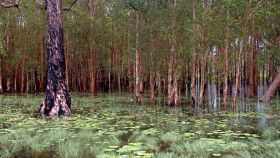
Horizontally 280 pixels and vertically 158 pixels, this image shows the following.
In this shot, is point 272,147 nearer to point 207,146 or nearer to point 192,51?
point 207,146

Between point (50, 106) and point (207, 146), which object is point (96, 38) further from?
point (207, 146)

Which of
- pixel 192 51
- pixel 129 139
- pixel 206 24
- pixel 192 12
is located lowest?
pixel 129 139

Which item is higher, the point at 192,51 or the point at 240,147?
the point at 192,51

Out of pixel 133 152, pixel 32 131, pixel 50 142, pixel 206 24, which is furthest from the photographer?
pixel 206 24

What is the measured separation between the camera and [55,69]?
32.1 ft

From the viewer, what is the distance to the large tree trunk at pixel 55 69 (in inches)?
382

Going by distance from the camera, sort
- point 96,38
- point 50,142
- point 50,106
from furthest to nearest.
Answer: point 96,38 < point 50,106 < point 50,142

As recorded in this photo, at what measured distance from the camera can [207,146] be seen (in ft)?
15.2

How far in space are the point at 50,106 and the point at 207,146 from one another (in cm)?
725

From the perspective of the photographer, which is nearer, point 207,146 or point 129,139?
point 207,146

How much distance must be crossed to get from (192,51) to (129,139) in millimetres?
9294

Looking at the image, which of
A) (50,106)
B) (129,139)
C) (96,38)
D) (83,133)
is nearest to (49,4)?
(50,106)

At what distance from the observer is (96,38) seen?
3005cm

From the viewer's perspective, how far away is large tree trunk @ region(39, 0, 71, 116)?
971 cm
